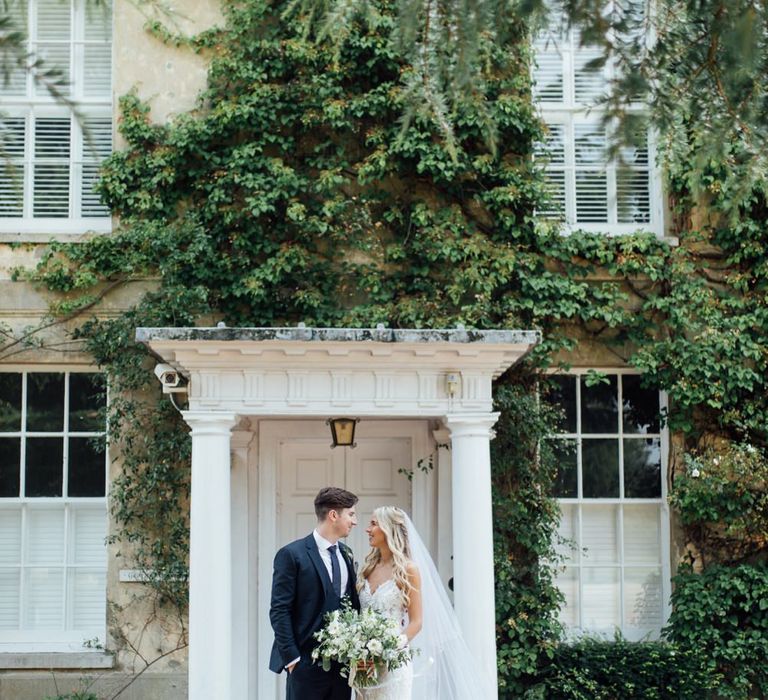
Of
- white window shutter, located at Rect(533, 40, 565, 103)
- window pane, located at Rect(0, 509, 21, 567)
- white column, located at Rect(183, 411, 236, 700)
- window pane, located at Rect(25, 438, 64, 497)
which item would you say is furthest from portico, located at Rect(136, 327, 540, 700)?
white window shutter, located at Rect(533, 40, 565, 103)

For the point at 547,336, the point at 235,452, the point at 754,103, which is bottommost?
the point at 235,452

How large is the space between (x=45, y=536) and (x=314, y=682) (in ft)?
14.1

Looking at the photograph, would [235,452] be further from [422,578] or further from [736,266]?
[736,266]

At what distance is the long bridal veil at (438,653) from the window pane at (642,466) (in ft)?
11.6

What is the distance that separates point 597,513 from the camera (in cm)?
1153

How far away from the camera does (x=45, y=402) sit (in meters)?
11.4

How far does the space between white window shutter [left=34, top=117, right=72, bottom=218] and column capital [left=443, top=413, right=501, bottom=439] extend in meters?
4.62

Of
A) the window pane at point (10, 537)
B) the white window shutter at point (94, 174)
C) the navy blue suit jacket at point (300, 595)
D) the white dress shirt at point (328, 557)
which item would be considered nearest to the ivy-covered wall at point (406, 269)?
the white window shutter at point (94, 174)

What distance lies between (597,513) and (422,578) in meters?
3.58

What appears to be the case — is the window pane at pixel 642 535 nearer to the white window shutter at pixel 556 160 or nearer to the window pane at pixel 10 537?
the white window shutter at pixel 556 160

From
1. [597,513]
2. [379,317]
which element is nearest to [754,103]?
[379,317]

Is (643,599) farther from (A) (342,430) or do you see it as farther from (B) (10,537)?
(B) (10,537)

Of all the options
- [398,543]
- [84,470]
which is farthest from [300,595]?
[84,470]

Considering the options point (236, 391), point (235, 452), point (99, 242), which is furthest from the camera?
point (99, 242)
